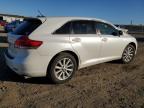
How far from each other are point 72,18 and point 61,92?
212 centimetres

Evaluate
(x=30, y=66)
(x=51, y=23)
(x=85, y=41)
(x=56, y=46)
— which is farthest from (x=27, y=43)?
(x=85, y=41)

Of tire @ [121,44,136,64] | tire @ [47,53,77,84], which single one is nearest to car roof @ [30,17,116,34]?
tire @ [47,53,77,84]

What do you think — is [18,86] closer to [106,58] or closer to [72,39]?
[72,39]

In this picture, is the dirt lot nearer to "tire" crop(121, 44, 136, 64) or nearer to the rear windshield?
"tire" crop(121, 44, 136, 64)

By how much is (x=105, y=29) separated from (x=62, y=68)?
2.11m

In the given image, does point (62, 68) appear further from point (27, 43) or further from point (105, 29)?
point (105, 29)

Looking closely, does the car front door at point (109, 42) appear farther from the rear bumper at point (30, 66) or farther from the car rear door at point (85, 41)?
the rear bumper at point (30, 66)

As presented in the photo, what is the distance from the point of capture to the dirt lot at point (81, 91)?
512 centimetres

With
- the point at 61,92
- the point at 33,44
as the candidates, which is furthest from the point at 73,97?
the point at 33,44

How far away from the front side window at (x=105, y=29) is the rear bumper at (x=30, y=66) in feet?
7.15

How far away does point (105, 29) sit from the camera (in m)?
7.79

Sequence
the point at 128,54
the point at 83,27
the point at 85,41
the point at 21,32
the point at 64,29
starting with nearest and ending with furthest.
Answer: the point at 21,32 → the point at 64,29 → the point at 85,41 → the point at 83,27 → the point at 128,54

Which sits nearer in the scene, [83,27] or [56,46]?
[56,46]

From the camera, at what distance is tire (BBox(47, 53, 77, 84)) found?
6285mm
